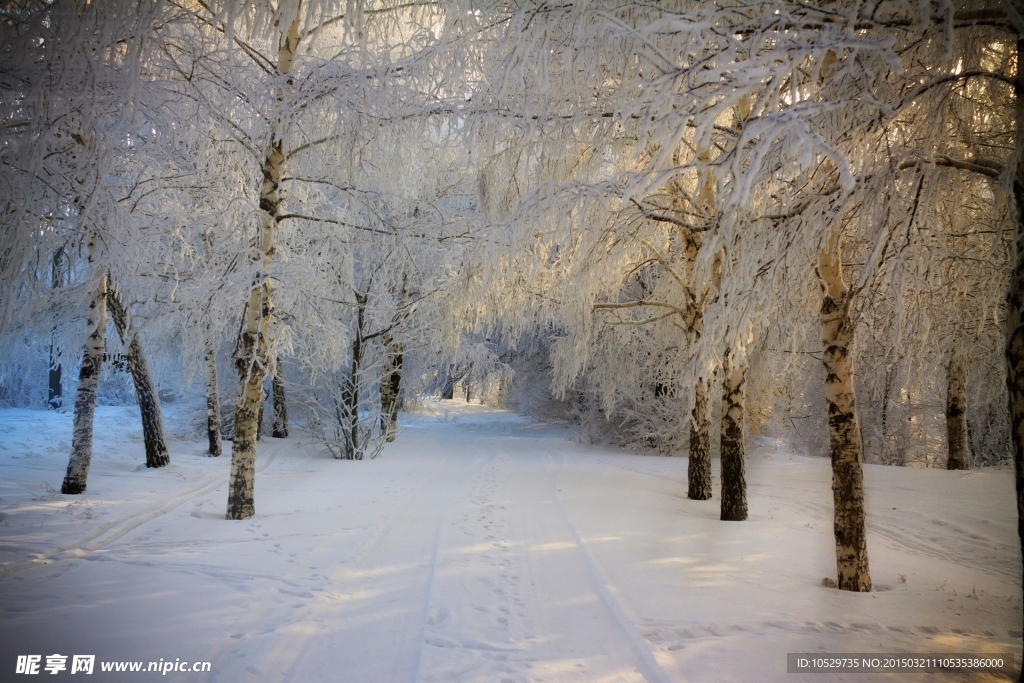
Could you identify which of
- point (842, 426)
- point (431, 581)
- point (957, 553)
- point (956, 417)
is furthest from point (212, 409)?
point (956, 417)

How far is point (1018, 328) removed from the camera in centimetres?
297

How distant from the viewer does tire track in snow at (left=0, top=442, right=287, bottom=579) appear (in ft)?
14.1

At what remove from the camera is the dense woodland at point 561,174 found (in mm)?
3004

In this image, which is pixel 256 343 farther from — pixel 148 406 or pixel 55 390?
pixel 55 390

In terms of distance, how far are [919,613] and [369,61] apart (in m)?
6.97

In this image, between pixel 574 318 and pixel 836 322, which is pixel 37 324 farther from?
pixel 836 322

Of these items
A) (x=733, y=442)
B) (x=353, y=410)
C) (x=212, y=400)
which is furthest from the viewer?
(x=353, y=410)

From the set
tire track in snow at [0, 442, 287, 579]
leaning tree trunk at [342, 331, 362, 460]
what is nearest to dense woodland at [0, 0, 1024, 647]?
tire track in snow at [0, 442, 287, 579]

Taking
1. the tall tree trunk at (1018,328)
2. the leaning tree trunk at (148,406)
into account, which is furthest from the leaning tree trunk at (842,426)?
the leaning tree trunk at (148,406)

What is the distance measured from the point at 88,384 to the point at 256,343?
3589mm

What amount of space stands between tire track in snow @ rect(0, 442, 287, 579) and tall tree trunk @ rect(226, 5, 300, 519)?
96 cm

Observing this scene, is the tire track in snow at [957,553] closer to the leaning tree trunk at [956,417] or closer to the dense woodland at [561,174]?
the dense woodland at [561,174]

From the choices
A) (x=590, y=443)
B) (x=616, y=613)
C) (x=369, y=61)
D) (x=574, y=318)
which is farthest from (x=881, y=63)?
(x=590, y=443)

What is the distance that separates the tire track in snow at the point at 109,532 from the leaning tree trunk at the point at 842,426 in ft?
21.2
